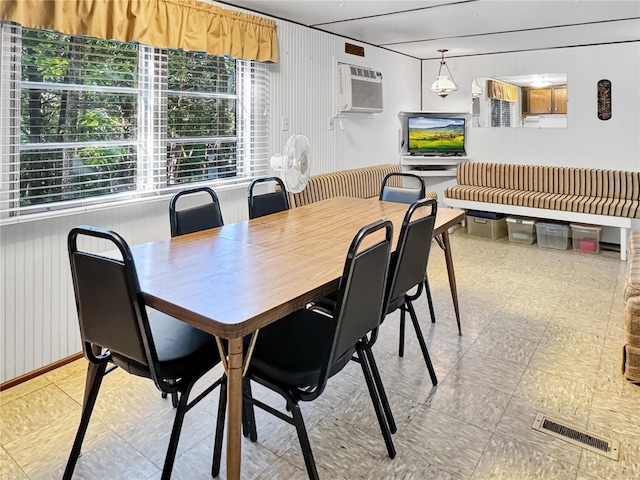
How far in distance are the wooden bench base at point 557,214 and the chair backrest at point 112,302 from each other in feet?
16.3

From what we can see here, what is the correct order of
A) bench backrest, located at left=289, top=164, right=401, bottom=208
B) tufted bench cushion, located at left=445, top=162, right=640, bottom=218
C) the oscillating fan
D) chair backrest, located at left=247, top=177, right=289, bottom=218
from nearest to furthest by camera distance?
the oscillating fan, chair backrest, located at left=247, top=177, right=289, bottom=218, bench backrest, located at left=289, top=164, right=401, bottom=208, tufted bench cushion, located at left=445, top=162, right=640, bottom=218

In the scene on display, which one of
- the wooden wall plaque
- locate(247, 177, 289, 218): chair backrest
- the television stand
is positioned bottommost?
locate(247, 177, 289, 218): chair backrest

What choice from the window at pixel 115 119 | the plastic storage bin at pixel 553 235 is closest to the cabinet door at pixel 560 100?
the plastic storage bin at pixel 553 235

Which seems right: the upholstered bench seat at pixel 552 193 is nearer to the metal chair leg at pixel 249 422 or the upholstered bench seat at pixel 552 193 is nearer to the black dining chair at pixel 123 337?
the metal chair leg at pixel 249 422

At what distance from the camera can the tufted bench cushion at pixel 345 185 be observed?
4.39 meters

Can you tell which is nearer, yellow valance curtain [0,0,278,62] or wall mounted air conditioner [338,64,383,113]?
yellow valance curtain [0,0,278,62]

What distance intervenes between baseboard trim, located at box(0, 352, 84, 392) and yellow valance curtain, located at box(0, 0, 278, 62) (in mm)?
1839

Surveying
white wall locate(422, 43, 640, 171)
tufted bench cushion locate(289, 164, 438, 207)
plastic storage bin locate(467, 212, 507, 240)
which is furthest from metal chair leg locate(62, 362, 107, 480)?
white wall locate(422, 43, 640, 171)

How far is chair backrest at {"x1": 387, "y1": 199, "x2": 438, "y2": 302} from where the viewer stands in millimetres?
2021

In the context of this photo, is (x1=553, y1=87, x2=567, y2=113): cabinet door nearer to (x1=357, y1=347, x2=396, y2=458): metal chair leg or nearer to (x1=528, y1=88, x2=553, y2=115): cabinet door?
(x1=528, y1=88, x2=553, y2=115): cabinet door

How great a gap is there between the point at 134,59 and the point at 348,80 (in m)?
2.46

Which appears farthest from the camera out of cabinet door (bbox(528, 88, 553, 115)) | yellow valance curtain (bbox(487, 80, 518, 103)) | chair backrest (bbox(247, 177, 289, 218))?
yellow valance curtain (bbox(487, 80, 518, 103))

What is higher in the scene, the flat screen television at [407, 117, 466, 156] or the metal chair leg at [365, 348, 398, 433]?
the flat screen television at [407, 117, 466, 156]

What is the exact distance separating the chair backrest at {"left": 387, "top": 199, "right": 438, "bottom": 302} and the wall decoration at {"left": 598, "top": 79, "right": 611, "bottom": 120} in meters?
4.29
